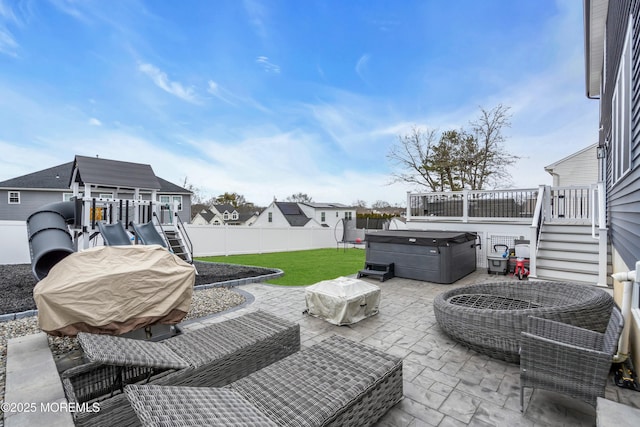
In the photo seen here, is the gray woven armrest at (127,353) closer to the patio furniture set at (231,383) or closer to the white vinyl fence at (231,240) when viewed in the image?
the patio furniture set at (231,383)

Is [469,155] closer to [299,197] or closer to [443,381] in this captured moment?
[443,381]

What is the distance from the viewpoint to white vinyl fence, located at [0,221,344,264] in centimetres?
974

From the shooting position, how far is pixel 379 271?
25.1 ft

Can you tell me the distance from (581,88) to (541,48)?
255 cm

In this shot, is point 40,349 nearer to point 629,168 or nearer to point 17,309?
point 17,309

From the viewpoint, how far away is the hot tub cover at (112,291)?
2918 mm

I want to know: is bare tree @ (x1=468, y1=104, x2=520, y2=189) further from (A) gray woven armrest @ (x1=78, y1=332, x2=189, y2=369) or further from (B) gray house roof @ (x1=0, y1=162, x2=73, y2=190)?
(B) gray house roof @ (x1=0, y1=162, x2=73, y2=190)

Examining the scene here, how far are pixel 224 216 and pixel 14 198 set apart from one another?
1003 inches

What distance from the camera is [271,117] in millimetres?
14336

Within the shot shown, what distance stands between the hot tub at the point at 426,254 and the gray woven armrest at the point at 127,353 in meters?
6.04

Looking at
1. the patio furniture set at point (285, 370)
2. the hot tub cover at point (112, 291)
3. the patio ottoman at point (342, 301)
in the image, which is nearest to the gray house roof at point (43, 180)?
the hot tub cover at point (112, 291)

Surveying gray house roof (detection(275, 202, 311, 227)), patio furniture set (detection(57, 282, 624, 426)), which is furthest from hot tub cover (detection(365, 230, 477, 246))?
gray house roof (detection(275, 202, 311, 227))

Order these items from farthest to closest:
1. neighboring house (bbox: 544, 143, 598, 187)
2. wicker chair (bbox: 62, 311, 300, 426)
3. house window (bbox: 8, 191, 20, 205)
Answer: house window (bbox: 8, 191, 20, 205) → neighboring house (bbox: 544, 143, 598, 187) → wicker chair (bbox: 62, 311, 300, 426)

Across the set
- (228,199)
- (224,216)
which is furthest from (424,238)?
(228,199)
